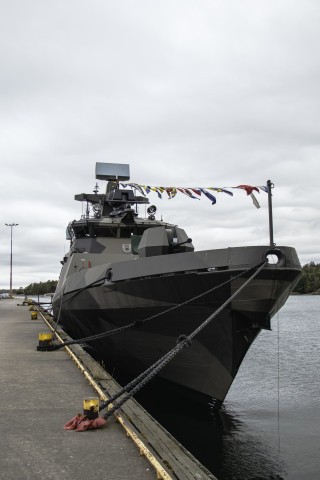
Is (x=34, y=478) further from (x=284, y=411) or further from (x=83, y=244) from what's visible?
(x=83, y=244)

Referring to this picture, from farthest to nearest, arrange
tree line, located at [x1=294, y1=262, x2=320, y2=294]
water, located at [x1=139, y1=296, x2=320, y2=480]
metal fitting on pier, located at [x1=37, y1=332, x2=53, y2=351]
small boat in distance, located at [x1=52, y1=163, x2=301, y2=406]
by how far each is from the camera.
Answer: tree line, located at [x1=294, y1=262, x2=320, y2=294], metal fitting on pier, located at [x1=37, y1=332, x2=53, y2=351], small boat in distance, located at [x1=52, y1=163, x2=301, y2=406], water, located at [x1=139, y1=296, x2=320, y2=480]

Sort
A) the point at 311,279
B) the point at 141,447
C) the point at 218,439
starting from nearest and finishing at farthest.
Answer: the point at 141,447, the point at 218,439, the point at 311,279

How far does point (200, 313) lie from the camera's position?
767 cm

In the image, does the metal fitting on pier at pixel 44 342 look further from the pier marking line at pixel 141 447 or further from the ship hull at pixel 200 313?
the pier marking line at pixel 141 447

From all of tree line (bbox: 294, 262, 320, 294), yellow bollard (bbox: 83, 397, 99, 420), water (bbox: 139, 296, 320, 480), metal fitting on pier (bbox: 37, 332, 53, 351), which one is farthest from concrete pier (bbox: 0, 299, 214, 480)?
tree line (bbox: 294, 262, 320, 294)

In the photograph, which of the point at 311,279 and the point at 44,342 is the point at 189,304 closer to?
the point at 44,342

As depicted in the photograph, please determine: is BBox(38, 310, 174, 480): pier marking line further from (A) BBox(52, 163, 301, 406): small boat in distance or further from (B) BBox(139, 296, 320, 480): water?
(B) BBox(139, 296, 320, 480): water

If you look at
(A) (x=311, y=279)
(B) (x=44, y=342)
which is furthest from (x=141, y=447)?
(A) (x=311, y=279)

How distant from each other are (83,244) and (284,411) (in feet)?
24.4

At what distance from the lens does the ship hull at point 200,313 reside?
730cm

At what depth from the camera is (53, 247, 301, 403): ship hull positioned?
24.0ft

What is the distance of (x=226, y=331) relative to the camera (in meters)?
7.48

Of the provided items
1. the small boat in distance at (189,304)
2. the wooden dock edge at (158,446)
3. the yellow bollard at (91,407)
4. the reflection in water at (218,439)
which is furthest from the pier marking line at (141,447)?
the reflection in water at (218,439)

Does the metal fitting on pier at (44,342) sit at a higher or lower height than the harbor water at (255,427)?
higher
